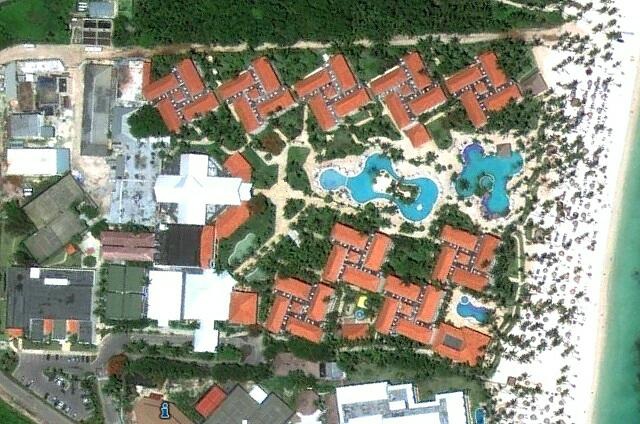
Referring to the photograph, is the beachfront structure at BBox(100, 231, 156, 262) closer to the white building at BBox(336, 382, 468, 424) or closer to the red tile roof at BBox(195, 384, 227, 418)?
the red tile roof at BBox(195, 384, 227, 418)

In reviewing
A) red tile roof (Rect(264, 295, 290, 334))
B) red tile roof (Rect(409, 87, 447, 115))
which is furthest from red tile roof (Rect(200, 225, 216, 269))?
red tile roof (Rect(409, 87, 447, 115))

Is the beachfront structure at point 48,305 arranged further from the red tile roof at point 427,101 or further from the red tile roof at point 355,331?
the red tile roof at point 427,101

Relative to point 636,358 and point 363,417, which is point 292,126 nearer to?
point 363,417

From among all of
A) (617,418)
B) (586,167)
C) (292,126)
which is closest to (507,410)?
(617,418)

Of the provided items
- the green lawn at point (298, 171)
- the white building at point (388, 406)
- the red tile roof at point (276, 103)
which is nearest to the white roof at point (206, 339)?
the white building at point (388, 406)

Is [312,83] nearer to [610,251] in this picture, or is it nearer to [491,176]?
[491,176]

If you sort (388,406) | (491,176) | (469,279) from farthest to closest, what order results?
(388,406)
(491,176)
(469,279)

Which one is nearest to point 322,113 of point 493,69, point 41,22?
point 493,69
